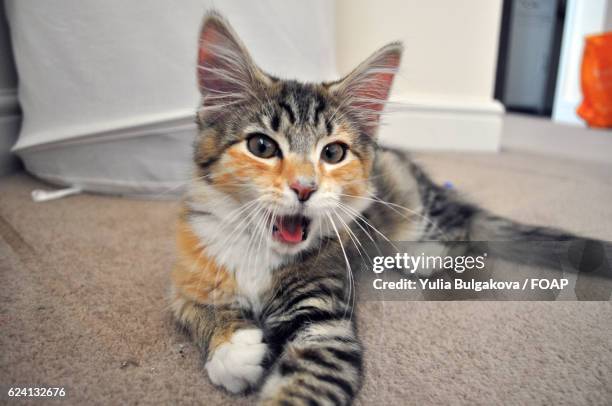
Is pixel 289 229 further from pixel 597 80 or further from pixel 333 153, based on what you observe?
pixel 597 80

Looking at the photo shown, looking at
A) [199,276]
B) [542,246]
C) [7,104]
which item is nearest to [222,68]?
[199,276]

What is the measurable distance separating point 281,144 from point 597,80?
3.77 meters

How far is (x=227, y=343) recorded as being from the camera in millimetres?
739

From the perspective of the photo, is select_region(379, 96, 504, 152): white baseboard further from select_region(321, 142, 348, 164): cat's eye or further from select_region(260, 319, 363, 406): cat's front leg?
select_region(260, 319, 363, 406): cat's front leg

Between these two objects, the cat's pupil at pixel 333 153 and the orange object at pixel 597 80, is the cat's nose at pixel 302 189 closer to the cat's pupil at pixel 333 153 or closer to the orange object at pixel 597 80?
the cat's pupil at pixel 333 153

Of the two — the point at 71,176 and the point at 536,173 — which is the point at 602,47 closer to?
the point at 536,173

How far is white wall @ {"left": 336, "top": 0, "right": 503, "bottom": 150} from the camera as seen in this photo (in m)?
2.36

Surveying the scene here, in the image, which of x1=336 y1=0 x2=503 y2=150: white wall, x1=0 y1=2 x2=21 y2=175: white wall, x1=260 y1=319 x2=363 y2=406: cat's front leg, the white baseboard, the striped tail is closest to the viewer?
x1=260 y1=319 x2=363 y2=406: cat's front leg

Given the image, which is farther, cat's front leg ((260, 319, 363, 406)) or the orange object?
the orange object

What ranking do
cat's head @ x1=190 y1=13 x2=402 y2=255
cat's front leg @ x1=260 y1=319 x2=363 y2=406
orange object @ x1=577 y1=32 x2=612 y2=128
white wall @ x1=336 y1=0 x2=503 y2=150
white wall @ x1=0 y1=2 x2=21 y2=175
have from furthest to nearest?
orange object @ x1=577 y1=32 x2=612 y2=128, white wall @ x1=336 y1=0 x2=503 y2=150, white wall @ x1=0 y1=2 x2=21 y2=175, cat's head @ x1=190 y1=13 x2=402 y2=255, cat's front leg @ x1=260 y1=319 x2=363 y2=406

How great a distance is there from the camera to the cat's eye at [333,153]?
86 cm

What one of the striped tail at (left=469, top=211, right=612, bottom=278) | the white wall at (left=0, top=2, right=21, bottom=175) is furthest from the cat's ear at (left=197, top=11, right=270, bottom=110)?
the white wall at (left=0, top=2, right=21, bottom=175)

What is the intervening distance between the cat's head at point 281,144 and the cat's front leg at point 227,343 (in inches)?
6.4

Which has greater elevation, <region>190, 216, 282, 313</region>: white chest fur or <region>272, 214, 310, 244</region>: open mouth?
<region>272, 214, 310, 244</region>: open mouth
